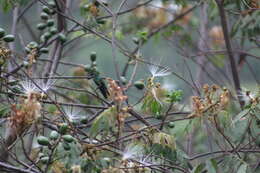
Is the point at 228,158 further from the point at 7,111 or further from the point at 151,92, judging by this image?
the point at 7,111

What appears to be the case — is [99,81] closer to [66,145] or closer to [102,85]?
[102,85]

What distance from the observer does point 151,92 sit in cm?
229

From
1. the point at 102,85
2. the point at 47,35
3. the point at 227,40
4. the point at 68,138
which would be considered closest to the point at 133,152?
the point at 68,138

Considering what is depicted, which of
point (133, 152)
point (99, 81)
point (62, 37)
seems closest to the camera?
point (133, 152)

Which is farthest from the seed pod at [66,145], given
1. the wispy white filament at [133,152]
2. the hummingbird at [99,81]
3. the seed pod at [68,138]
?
the hummingbird at [99,81]

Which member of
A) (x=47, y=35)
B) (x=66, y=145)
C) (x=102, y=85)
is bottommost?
(x=66, y=145)

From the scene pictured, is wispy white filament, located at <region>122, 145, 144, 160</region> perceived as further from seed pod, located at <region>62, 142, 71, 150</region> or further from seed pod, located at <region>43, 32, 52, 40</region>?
seed pod, located at <region>43, 32, 52, 40</region>

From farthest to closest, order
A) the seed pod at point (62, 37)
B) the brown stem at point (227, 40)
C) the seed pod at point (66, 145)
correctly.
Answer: the seed pod at point (62, 37)
the brown stem at point (227, 40)
the seed pod at point (66, 145)

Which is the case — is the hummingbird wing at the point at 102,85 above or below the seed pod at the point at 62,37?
below

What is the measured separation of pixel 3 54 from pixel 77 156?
0.55 meters

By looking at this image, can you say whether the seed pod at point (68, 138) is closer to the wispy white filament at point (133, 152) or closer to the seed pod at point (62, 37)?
the wispy white filament at point (133, 152)

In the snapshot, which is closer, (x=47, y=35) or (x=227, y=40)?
(x=47, y=35)

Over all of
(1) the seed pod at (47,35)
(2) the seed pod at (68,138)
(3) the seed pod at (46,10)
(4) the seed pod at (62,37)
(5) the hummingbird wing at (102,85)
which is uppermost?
(3) the seed pod at (46,10)

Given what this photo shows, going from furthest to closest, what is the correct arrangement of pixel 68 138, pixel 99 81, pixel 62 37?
pixel 62 37
pixel 99 81
pixel 68 138
